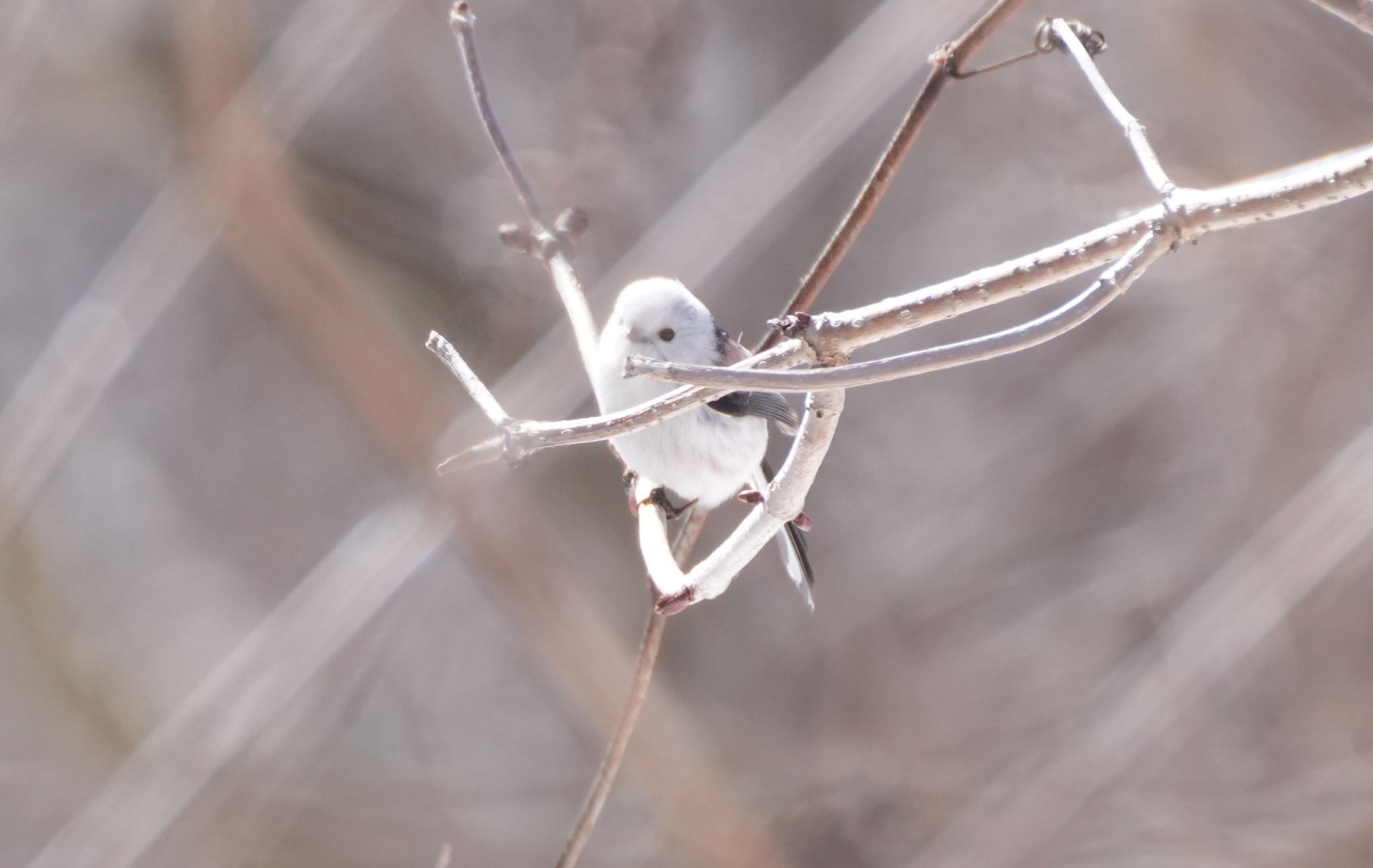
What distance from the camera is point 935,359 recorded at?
31cm

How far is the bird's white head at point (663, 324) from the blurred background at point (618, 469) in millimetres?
625

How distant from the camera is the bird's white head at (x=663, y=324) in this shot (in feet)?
2.42

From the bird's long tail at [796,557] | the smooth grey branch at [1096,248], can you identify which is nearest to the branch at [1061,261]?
the smooth grey branch at [1096,248]

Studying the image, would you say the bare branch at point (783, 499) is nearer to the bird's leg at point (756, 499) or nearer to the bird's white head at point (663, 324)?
the bird's leg at point (756, 499)

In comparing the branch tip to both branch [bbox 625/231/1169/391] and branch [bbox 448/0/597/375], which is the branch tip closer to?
branch [bbox 448/0/597/375]

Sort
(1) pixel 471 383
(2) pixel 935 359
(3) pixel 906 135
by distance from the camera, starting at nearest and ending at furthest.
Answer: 1. (2) pixel 935 359
2. (1) pixel 471 383
3. (3) pixel 906 135

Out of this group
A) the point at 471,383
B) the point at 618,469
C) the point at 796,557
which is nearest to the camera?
the point at 471,383

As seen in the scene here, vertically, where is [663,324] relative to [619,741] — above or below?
above

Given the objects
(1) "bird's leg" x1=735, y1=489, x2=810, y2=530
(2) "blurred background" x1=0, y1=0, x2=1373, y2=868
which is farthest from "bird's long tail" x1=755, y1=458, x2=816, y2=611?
(2) "blurred background" x1=0, y1=0, x2=1373, y2=868

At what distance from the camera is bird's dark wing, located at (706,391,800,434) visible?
2.46 feet

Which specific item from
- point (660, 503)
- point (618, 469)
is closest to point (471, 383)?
point (660, 503)

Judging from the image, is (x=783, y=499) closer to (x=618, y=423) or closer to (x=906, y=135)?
(x=618, y=423)

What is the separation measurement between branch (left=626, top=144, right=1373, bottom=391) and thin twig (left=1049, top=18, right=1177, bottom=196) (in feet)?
0.05

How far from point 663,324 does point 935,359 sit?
46 cm
